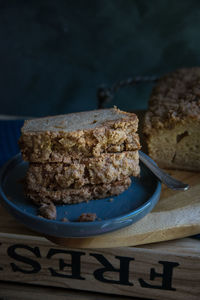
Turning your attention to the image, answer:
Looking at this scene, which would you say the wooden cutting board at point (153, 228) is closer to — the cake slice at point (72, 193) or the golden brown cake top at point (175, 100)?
the cake slice at point (72, 193)

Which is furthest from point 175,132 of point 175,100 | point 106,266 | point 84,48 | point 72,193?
point 84,48

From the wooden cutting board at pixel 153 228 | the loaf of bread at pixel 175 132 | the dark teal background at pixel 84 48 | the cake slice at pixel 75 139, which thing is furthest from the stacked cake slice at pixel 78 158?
the dark teal background at pixel 84 48

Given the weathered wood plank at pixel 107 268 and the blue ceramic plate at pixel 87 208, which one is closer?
the blue ceramic plate at pixel 87 208

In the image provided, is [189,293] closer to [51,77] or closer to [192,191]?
[192,191]

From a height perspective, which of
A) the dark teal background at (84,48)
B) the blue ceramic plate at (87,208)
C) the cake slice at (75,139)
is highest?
the dark teal background at (84,48)

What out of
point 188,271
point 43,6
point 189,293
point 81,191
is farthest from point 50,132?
point 43,6

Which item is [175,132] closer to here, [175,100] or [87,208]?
[175,100]

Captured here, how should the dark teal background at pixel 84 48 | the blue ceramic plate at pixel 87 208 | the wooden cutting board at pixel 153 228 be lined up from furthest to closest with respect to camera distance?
1. the dark teal background at pixel 84 48
2. the wooden cutting board at pixel 153 228
3. the blue ceramic plate at pixel 87 208
